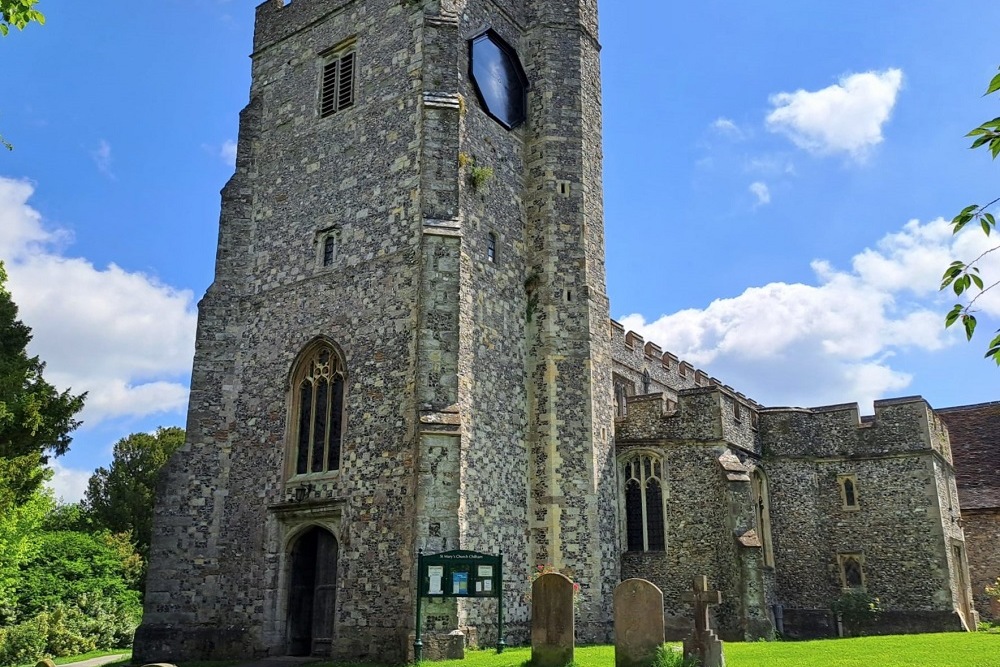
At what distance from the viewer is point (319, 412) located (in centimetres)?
1922

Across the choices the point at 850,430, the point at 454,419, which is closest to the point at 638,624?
the point at 454,419

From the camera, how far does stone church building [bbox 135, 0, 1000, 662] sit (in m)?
17.5

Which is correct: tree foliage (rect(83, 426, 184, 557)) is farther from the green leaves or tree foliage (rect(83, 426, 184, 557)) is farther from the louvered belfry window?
the green leaves

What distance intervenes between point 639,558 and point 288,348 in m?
9.30

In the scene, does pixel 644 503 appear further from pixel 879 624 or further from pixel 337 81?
pixel 337 81

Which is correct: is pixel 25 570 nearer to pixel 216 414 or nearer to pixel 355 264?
pixel 216 414

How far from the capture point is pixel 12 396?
60.0ft

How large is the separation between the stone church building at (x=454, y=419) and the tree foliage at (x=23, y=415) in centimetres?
281

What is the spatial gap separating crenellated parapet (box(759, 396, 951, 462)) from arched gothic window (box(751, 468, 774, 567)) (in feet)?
2.82

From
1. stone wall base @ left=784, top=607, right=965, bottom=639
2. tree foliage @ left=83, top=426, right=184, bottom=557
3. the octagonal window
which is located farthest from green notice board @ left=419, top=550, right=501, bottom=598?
tree foliage @ left=83, top=426, right=184, bottom=557

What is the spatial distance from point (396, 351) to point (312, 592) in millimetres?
5497

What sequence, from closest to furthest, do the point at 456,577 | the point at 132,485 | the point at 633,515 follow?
1. the point at 456,577
2. the point at 633,515
3. the point at 132,485

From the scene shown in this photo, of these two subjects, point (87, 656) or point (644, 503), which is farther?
point (87, 656)

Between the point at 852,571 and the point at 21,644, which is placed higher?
the point at 852,571
